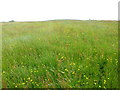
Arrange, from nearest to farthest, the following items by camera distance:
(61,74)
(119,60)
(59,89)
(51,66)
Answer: (59,89) → (61,74) → (51,66) → (119,60)

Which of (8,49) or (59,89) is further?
(8,49)

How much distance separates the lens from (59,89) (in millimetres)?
3809

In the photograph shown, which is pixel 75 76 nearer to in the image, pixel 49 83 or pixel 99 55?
pixel 49 83

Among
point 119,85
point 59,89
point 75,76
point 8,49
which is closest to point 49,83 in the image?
point 59,89


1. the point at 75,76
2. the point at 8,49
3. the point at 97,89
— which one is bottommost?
the point at 97,89

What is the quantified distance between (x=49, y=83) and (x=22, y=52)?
8.71 feet

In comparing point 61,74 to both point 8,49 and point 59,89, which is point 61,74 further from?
point 8,49

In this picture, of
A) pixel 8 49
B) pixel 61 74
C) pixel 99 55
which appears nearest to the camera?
pixel 61 74

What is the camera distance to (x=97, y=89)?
3.82 meters

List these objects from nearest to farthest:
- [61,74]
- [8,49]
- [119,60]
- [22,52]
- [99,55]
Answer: [61,74]
[119,60]
[99,55]
[22,52]
[8,49]

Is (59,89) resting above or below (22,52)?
below

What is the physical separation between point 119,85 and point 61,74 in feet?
5.17

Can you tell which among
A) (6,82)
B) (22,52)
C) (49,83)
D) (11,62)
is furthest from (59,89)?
(22,52)

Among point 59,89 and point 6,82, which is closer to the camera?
point 59,89
